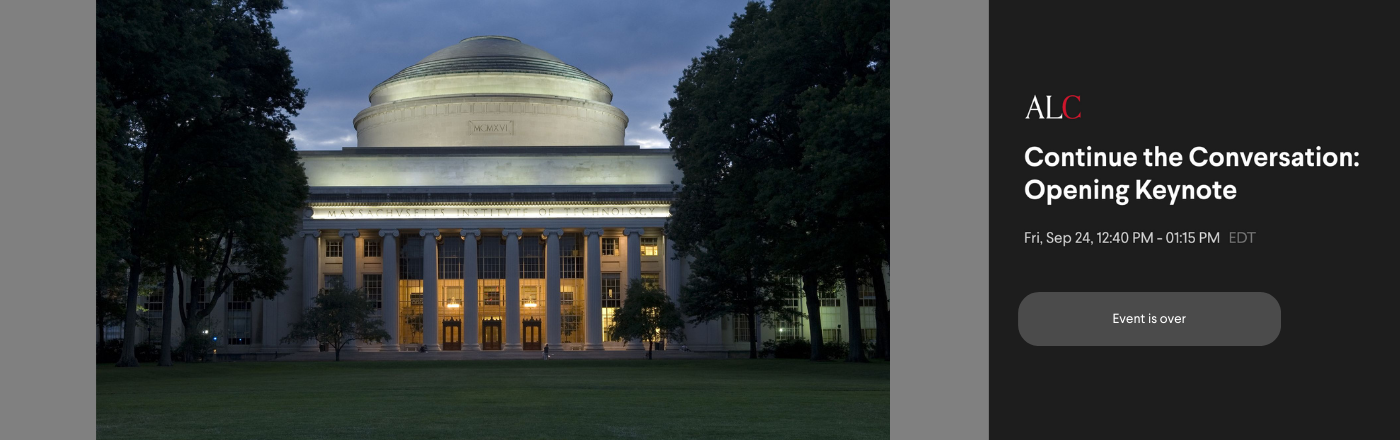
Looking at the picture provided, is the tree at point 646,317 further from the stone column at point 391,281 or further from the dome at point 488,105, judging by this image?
the dome at point 488,105

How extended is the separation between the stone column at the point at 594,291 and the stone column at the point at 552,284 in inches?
79.9

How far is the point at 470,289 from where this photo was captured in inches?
3418

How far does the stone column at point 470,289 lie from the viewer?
85.6m

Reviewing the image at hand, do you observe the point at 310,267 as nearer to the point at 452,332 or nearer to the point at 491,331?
the point at 452,332

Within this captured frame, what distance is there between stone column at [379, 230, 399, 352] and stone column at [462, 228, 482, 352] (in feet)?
14.9

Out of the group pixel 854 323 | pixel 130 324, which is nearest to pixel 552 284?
pixel 130 324

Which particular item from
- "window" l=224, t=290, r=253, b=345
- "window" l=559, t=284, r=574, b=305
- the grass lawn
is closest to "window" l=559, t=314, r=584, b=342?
"window" l=559, t=284, r=574, b=305

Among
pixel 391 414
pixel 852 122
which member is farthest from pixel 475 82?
pixel 391 414

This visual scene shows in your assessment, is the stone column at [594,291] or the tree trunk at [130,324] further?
the stone column at [594,291]

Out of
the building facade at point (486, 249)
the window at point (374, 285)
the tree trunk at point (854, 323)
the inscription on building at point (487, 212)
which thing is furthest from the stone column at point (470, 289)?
the tree trunk at point (854, 323)

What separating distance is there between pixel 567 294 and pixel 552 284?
2042mm

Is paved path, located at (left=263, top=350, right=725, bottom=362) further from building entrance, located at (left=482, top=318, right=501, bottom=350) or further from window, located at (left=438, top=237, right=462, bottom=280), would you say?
window, located at (left=438, top=237, right=462, bottom=280)

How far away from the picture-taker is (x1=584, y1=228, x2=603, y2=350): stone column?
281ft

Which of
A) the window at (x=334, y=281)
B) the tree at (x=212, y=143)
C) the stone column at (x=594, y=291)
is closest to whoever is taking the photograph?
the tree at (x=212, y=143)
